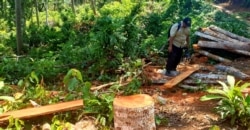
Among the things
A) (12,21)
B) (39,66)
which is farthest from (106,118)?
(12,21)

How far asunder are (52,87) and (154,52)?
3.39 metres

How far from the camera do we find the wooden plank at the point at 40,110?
5.58 metres

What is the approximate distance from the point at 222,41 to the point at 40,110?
617cm

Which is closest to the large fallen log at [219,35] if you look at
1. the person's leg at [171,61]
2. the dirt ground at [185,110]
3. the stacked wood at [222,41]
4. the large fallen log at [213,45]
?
the stacked wood at [222,41]

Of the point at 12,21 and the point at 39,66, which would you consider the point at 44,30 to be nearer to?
the point at 39,66

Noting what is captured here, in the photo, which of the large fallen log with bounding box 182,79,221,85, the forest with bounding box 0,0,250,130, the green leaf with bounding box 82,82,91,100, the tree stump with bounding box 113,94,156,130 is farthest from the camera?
the large fallen log with bounding box 182,79,221,85

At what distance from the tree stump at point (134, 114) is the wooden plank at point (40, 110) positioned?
1.22m

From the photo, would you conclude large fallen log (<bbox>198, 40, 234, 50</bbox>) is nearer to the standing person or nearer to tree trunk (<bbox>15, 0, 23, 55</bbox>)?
the standing person

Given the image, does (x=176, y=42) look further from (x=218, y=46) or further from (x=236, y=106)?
(x=236, y=106)

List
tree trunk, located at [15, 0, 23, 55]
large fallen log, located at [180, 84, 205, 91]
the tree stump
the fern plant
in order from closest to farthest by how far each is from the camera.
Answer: the tree stump → the fern plant → large fallen log, located at [180, 84, 205, 91] → tree trunk, located at [15, 0, 23, 55]

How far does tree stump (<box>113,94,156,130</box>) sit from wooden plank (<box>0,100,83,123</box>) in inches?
48.1

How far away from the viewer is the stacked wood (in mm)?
9492

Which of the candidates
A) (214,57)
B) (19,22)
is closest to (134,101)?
(214,57)

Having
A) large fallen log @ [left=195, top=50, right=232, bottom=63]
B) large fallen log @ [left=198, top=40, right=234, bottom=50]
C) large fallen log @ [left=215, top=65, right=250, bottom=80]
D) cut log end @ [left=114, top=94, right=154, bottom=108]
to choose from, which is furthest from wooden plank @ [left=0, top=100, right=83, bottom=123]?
large fallen log @ [left=198, top=40, right=234, bottom=50]
